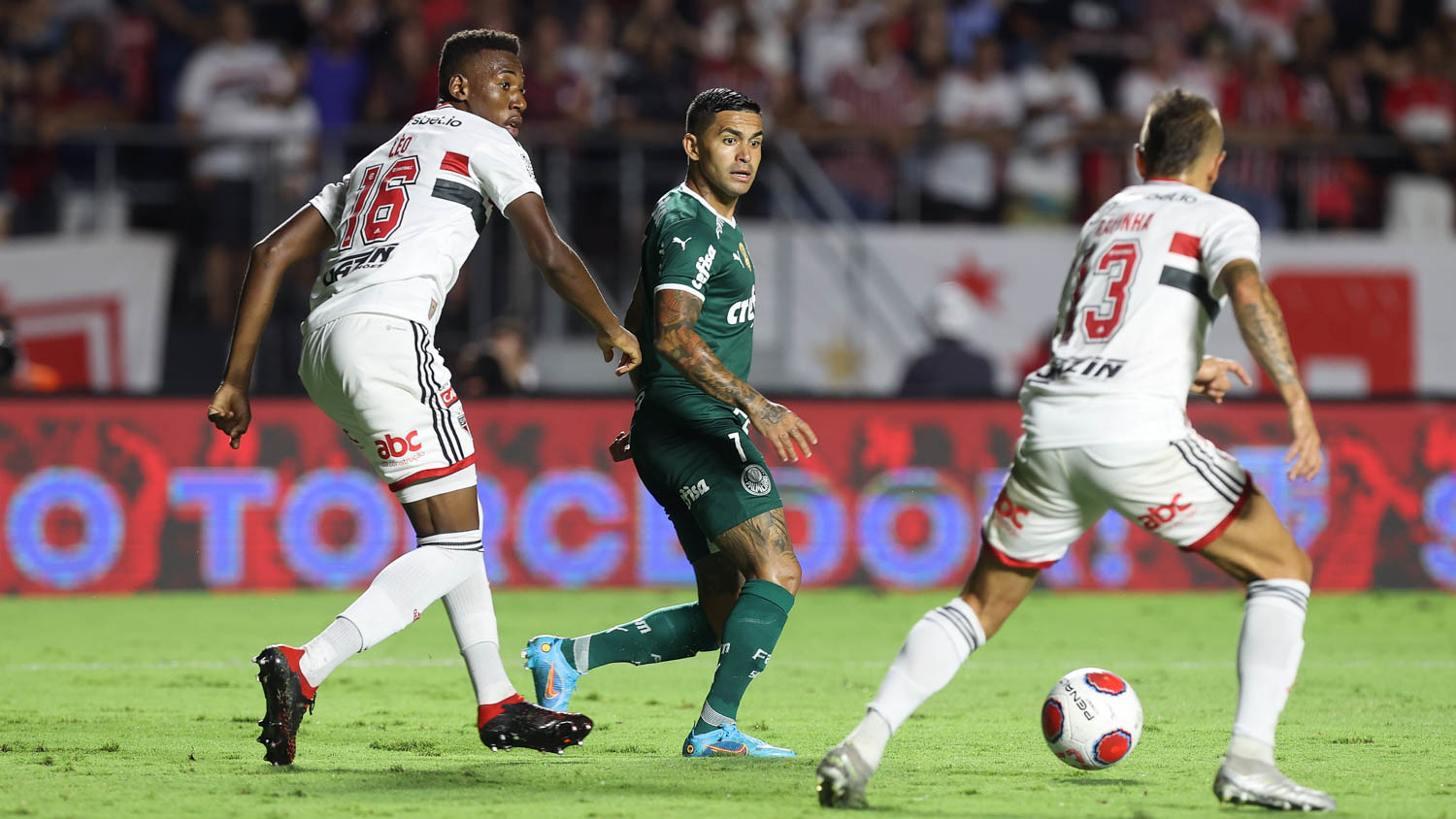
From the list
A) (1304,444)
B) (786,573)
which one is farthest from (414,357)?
(1304,444)

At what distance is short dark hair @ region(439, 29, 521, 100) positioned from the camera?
627 centimetres

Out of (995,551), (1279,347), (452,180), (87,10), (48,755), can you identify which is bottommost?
(48,755)

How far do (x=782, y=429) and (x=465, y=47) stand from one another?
1.85 m

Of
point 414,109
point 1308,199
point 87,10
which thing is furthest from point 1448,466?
point 87,10

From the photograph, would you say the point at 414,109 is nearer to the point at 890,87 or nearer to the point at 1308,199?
the point at 890,87

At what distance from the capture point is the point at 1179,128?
532cm

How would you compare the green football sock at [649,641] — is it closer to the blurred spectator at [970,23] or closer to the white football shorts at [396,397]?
the white football shorts at [396,397]

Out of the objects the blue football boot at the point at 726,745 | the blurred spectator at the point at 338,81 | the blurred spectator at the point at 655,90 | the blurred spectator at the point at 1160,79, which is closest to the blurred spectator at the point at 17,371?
the blurred spectator at the point at 338,81

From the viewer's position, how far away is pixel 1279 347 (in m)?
4.98

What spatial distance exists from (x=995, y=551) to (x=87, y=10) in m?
12.6

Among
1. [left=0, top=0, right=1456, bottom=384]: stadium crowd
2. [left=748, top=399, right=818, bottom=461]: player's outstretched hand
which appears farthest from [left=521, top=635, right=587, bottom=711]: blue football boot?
[left=0, top=0, right=1456, bottom=384]: stadium crowd

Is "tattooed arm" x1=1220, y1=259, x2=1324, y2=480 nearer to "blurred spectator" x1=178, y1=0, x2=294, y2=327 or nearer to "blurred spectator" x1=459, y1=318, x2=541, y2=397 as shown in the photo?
"blurred spectator" x1=459, y1=318, x2=541, y2=397

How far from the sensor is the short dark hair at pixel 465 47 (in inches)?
247

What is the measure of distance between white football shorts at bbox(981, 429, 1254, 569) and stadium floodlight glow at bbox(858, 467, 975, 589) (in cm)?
731
